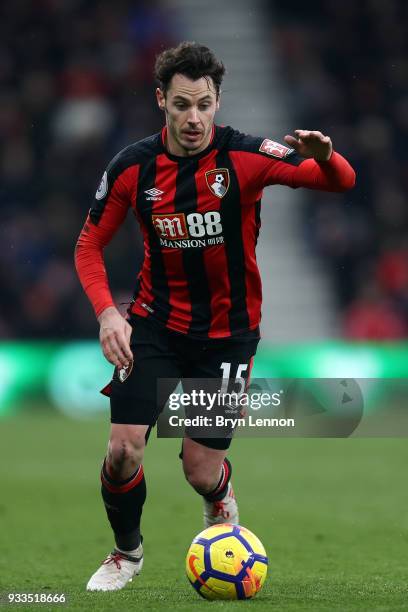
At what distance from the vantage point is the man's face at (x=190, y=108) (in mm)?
5219

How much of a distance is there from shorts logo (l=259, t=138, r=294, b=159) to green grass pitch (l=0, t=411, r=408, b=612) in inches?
73.0

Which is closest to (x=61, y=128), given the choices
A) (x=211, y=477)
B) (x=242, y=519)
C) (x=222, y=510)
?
(x=242, y=519)

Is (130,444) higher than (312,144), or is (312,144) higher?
(312,144)

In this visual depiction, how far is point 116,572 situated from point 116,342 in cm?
112

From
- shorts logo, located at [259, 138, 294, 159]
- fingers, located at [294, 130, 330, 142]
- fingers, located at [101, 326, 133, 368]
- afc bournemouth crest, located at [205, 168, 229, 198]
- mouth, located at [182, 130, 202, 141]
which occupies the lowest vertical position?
fingers, located at [101, 326, 133, 368]

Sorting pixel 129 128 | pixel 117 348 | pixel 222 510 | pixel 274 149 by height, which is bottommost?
pixel 129 128

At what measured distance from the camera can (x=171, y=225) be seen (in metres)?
5.36

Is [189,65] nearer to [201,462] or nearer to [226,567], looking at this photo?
[201,462]

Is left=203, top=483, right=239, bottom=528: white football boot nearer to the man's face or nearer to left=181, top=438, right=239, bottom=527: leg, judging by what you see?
left=181, top=438, right=239, bottom=527: leg

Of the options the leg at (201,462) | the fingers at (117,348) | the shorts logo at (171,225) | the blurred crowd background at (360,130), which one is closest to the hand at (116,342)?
the fingers at (117,348)

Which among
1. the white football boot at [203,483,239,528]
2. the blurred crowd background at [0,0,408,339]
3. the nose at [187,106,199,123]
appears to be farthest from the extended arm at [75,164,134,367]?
the blurred crowd background at [0,0,408,339]

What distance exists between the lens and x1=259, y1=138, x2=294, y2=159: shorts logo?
5254 mm

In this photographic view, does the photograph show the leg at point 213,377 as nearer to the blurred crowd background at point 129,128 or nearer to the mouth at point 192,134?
the mouth at point 192,134

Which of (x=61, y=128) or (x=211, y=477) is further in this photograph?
(x=61, y=128)
